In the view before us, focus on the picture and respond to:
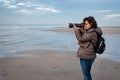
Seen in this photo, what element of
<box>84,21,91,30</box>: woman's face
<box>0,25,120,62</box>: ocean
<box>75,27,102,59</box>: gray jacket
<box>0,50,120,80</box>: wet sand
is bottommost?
<box>0,25,120,62</box>: ocean

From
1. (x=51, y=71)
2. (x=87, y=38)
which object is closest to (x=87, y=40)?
(x=87, y=38)

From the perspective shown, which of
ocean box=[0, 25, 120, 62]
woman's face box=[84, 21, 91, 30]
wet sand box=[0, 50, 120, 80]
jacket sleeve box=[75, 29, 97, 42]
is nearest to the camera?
jacket sleeve box=[75, 29, 97, 42]

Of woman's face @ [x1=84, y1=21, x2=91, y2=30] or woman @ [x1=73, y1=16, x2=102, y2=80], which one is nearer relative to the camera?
woman @ [x1=73, y1=16, x2=102, y2=80]

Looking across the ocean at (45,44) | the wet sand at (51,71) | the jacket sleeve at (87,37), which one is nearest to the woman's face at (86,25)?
the jacket sleeve at (87,37)

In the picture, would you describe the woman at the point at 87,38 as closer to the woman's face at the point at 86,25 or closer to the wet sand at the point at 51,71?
the woman's face at the point at 86,25

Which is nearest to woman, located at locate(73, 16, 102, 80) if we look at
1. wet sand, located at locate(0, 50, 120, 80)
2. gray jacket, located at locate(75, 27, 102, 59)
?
gray jacket, located at locate(75, 27, 102, 59)

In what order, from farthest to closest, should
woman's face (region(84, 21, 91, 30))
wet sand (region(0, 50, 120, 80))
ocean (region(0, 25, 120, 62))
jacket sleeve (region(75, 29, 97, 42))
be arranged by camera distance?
ocean (region(0, 25, 120, 62)) < wet sand (region(0, 50, 120, 80)) < woman's face (region(84, 21, 91, 30)) < jacket sleeve (region(75, 29, 97, 42))

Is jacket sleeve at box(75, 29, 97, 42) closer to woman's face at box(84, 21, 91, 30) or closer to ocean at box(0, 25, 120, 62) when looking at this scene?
woman's face at box(84, 21, 91, 30)

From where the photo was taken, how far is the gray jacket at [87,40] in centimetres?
550

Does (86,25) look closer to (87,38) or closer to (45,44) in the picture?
(87,38)

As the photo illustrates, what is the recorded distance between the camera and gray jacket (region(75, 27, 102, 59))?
5.50 m

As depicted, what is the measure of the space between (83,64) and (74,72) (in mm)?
2919

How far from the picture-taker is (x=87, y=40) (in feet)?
18.1

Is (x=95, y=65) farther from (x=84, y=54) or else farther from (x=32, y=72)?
(x=84, y=54)
